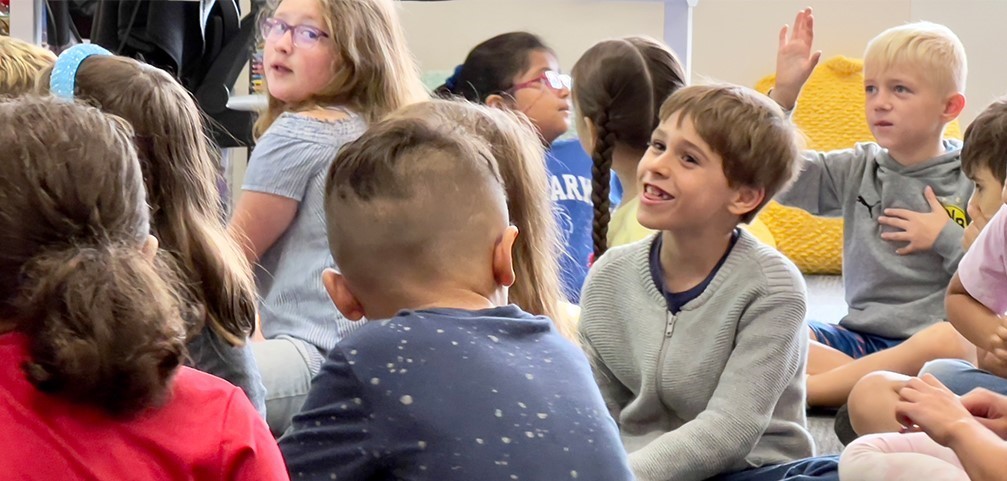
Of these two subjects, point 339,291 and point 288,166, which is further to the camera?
point 288,166

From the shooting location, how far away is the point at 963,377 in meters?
1.69

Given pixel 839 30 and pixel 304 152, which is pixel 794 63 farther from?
pixel 839 30

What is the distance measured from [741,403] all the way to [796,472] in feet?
0.35

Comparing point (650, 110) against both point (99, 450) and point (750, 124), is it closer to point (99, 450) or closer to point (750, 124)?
point (750, 124)

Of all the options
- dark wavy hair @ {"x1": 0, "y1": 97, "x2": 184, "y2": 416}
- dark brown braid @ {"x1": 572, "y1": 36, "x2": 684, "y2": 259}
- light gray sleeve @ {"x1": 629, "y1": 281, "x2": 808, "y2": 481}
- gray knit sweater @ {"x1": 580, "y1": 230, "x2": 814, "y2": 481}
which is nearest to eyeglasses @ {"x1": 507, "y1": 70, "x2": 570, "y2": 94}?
dark brown braid @ {"x1": 572, "y1": 36, "x2": 684, "y2": 259}

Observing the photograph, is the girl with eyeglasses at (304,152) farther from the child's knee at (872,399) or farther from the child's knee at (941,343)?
the child's knee at (941,343)

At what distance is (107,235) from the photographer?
0.80 m

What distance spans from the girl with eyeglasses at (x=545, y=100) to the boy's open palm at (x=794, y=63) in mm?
408

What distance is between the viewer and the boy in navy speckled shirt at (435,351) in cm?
86

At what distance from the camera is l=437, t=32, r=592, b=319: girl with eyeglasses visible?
86.7 inches

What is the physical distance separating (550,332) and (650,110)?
3.60 feet

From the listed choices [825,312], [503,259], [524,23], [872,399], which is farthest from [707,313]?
[524,23]

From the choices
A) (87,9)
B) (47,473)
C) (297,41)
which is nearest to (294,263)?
(297,41)

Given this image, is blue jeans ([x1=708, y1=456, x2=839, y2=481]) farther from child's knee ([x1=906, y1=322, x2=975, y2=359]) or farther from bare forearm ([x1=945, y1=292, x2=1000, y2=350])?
child's knee ([x1=906, y1=322, x2=975, y2=359])
